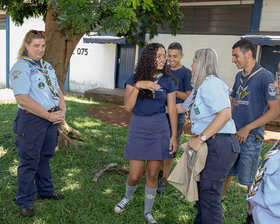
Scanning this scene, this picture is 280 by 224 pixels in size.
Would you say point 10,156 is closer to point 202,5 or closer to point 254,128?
point 254,128

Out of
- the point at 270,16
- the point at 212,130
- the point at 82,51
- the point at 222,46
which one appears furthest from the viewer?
the point at 82,51

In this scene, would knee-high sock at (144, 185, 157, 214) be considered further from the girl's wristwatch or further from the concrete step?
the concrete step

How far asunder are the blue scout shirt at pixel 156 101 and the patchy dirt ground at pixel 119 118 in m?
4.55

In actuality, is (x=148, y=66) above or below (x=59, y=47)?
below

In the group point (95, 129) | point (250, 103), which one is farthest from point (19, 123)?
point (95, 129)

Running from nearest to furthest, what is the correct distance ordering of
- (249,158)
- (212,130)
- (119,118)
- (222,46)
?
(212,130)
(249,158)
(119,118)
(222,46)

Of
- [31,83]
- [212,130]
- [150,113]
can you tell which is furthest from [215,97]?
[31,83]

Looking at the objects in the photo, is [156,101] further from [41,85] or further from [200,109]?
[41,85]

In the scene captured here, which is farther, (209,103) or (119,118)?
(119,118)

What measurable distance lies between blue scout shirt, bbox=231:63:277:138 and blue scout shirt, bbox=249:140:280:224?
133 centimetres

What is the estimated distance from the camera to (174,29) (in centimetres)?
583

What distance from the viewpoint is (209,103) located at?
7.80ft

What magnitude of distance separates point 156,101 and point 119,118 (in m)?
5.94

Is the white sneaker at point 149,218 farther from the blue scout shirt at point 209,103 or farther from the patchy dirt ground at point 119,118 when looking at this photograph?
the patchy dirt ground at point 119,118
